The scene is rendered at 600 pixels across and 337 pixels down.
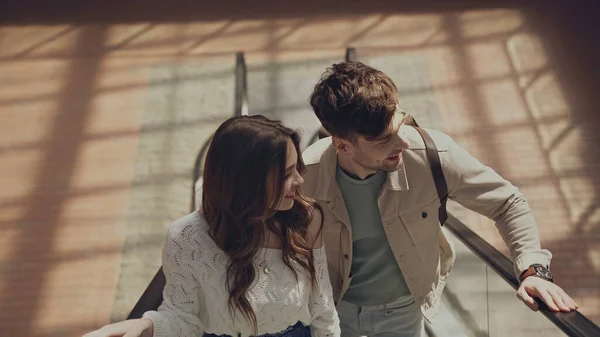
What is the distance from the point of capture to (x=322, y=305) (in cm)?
203

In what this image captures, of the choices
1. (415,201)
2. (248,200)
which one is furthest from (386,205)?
(248,200)

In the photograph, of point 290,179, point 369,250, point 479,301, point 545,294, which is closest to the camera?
point 290,179

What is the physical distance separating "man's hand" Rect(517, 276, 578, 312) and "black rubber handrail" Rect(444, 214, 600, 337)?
20 mm

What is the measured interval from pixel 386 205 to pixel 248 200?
0.67 meters

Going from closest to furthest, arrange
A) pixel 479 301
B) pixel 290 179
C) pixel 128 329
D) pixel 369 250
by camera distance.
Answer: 1. pixel 128 329
2. pixel 290 179
3. pixel 369 250
4. pixel 479 301

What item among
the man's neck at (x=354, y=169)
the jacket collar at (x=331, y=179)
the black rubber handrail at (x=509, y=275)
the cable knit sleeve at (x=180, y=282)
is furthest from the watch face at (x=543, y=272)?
the cable knit sleeve at (x=180, y=282)

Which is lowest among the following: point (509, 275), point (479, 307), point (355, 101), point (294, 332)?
point (479, 307)

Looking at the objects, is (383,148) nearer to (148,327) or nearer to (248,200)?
(248,200)

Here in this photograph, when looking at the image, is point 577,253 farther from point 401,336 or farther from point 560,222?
point 401,336

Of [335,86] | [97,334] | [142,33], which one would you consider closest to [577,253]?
[335,86]

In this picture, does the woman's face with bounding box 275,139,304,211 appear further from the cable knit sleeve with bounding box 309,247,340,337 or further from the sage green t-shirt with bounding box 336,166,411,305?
the sage green t-shirt with bounding box 336,166,411,305

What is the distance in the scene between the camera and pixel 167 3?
8.23 metres

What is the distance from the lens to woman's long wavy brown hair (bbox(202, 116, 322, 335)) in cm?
176

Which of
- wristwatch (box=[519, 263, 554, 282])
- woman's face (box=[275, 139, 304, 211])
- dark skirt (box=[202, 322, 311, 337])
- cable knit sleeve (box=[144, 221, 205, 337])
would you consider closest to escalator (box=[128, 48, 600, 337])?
wristwatch (box=[519, 263, 554, 282])
